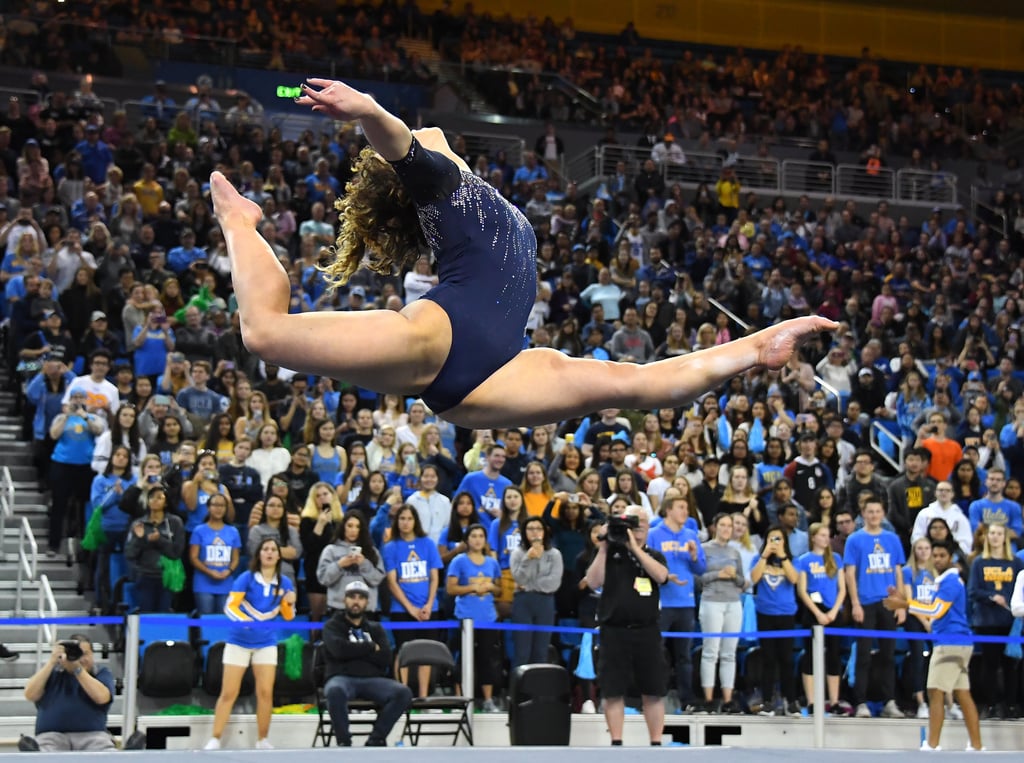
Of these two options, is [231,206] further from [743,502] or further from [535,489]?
[743,502]

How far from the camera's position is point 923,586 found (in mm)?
11352

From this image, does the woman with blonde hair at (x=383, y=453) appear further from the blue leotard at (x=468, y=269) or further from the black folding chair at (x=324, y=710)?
the blue leotard at (x=468, y=269)

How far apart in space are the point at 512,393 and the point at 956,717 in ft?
27.0

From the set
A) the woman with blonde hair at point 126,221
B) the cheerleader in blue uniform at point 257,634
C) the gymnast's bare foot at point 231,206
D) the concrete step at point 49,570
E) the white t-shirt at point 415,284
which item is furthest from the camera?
the woman with blonde hair at point 126,221

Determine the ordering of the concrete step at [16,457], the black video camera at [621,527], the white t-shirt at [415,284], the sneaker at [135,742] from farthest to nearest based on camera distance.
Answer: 1. the white t-shirt at [415,284]
2. the concrete step at [16,457]
3. the black video camera at [621,527]
4. the sneaker at [135,742]

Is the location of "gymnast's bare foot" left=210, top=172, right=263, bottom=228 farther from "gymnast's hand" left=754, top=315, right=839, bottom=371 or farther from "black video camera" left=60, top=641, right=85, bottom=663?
"black video camera" left=60, top=641, right=85, bottom=663

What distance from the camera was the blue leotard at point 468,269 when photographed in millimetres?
4723

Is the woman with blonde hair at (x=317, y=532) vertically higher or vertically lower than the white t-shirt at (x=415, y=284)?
lower

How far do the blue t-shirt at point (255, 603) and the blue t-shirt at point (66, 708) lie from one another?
140 centimetres

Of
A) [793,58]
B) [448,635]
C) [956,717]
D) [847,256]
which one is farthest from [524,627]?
[793,58]

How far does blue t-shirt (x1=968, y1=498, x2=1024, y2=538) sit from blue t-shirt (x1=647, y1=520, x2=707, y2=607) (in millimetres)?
2886

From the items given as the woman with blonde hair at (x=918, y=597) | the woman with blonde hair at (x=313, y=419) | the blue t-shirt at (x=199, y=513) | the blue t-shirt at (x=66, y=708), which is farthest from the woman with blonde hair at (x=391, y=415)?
the woman with blonde hair at (x=918, y=597)

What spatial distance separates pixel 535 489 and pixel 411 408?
5.23 ft

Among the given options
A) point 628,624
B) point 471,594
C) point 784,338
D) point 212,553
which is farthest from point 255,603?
point 784,338
